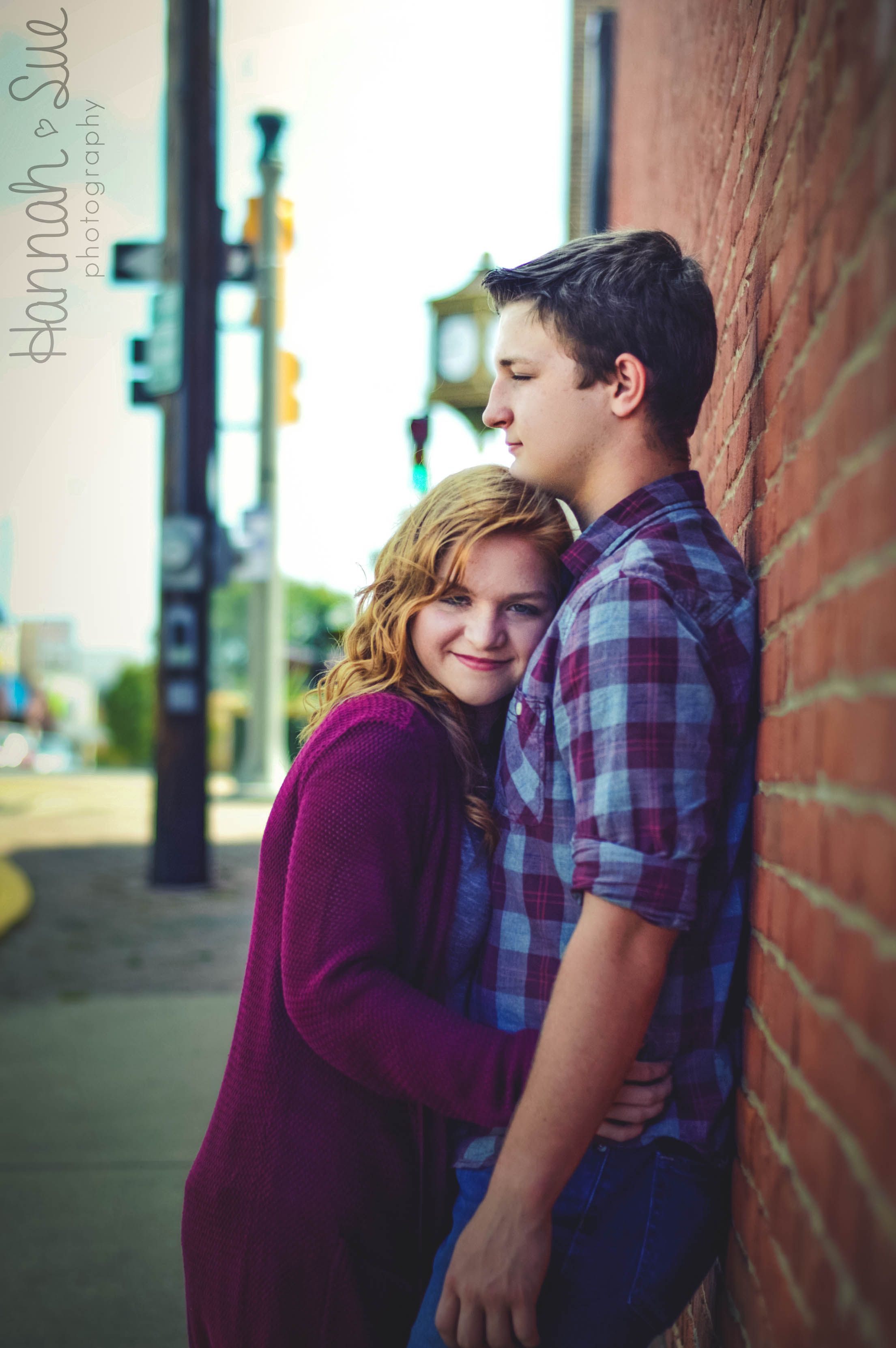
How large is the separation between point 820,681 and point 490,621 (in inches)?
29.6

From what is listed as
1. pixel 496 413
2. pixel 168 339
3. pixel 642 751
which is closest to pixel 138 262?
pixel 168 339

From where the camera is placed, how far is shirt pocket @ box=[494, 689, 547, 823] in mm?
1691

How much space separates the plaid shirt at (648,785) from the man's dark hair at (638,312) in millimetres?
139

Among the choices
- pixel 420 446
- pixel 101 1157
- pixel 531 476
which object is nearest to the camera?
pixel 531 476

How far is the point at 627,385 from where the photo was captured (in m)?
1.80

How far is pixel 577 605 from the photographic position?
1639 millimetres

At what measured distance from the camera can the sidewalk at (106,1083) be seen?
3.15 meters

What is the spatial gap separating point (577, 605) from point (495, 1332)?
3.13 feet

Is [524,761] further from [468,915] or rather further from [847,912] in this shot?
[847,912]

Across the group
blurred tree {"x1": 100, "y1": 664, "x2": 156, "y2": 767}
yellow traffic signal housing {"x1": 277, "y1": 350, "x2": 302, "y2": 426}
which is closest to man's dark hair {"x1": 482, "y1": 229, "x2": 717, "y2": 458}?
yellow traffic signal housing {"x1": 277, "y1": 350, "x2": 302, "y2": 426}

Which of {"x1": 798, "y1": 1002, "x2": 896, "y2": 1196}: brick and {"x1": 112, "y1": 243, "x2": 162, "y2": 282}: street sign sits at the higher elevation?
{"x1": 112, "y1": 243, "x2": 162, "y2": 282}: street sign

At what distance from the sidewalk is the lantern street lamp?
3800mm

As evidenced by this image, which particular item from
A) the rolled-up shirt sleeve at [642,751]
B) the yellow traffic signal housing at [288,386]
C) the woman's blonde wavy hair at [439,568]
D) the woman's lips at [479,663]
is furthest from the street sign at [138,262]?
the rolled-up shirt sleeve at [642,751]

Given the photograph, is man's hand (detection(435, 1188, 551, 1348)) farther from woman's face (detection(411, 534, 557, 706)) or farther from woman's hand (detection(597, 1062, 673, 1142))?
woman's face (detection(411, 534, 557, 706))
